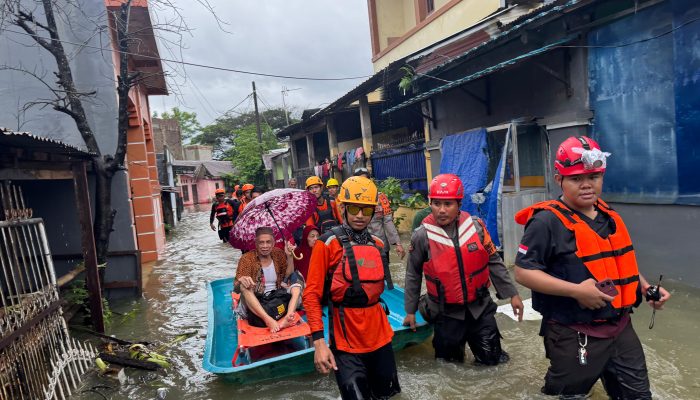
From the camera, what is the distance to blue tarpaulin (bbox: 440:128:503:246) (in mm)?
7691

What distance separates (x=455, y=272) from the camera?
3.63 metres

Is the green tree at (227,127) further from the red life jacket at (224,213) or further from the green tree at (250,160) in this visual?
the red life jacket at (224,213)

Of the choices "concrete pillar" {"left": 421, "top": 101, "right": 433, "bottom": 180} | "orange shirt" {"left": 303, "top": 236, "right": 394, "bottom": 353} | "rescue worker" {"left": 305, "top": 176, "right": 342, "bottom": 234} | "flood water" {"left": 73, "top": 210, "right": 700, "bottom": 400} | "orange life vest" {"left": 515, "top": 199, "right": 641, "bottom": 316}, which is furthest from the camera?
"concrete pillar" {"left": 421, "top": 101, "right": 433, "bottom": 180}

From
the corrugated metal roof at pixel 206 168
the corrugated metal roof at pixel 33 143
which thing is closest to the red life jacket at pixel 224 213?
the corrugated metal roof at pixel 33 143

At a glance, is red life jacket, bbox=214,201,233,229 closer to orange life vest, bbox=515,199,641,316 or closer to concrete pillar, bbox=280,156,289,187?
orange life vest, bbox=515,199,641,316

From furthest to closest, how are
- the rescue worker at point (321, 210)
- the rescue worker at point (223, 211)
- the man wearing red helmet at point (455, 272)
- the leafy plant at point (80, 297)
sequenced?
the rescue worker at point (223, 211), the rescue worker at point (321, 210), the leafy plant at point (80, 297), the man wearing red helmet at point (455, 272)

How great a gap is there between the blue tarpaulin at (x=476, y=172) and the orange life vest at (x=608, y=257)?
5.12 meters

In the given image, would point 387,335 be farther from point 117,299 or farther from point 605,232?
point 117,299

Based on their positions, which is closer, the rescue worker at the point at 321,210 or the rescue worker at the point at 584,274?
the rescue worker at the point at 584,274

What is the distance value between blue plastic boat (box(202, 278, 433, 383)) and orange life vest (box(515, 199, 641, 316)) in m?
2.18

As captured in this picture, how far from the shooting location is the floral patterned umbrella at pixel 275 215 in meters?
5.68

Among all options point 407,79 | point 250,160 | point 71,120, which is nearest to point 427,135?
point 407,79

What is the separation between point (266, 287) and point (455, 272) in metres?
2.30

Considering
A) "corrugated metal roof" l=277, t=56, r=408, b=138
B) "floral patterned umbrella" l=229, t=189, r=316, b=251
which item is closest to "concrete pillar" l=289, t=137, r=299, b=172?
"corrugated metal roof" l=277, t=56, r=408, b=138
